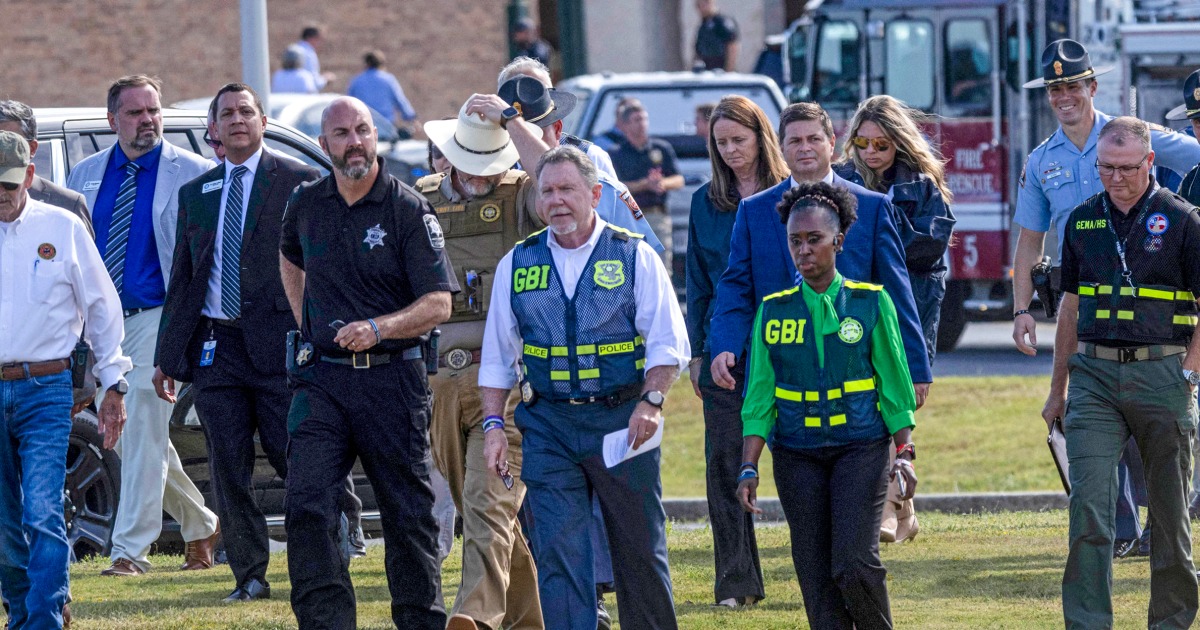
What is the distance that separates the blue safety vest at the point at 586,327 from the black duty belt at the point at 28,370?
6.39 ft

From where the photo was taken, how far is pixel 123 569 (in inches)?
354

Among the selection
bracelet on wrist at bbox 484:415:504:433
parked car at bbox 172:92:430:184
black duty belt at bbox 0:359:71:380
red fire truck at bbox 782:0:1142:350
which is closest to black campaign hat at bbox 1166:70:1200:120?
bracelet on wrist at bbox 484:415:504:433

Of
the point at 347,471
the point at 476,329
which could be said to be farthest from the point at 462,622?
the point at 476,329

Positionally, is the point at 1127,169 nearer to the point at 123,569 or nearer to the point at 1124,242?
the point at 1124,242

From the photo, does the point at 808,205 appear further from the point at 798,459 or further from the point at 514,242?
the point at 514,242

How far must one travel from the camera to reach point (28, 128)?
27.7ft

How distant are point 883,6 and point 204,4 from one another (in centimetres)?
1186

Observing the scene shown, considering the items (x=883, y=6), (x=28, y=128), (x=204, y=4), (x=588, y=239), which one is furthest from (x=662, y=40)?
(x=588, y=239)

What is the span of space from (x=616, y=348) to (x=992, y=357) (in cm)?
1193

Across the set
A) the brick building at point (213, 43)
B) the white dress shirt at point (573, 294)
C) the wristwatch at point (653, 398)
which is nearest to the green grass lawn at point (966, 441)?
the white dress shirt at point (573, 294)

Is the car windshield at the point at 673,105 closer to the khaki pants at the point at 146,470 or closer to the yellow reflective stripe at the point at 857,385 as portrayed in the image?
the khaki pants at the point at 146,470

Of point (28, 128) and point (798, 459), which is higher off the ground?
point (28, 128)

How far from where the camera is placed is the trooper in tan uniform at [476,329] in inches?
288

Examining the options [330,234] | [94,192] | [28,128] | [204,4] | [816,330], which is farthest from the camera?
[204,4]
